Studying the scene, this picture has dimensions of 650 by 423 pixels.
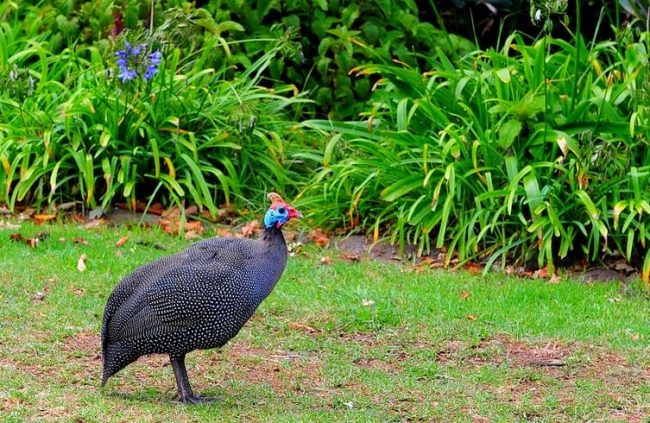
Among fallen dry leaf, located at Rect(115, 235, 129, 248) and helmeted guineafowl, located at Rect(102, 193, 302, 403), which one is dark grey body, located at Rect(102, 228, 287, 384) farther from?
fallen dry leaf, located at Rect(115, 235, 129, 248)

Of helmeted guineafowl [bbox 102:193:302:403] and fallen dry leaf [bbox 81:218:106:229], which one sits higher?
helmeted guineafowl [bbox 102:193:302:403]

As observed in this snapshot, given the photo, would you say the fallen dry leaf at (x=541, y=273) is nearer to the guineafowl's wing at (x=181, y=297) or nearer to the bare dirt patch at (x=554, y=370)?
the bare dirt patch at (x=554, y=370)

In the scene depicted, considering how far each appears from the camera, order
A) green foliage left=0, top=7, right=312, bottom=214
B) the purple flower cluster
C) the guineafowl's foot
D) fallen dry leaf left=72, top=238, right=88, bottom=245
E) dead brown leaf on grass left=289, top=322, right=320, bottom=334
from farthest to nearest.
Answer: green foliage left=0, top=7, right=312, bottom=214
the purple flower cluster
fallen dry leaf left=72, top=238, right=88, bottom=245
dead brown leaf on grass left=289, top=322, right=320, bottom=334
the guineafowl's foot

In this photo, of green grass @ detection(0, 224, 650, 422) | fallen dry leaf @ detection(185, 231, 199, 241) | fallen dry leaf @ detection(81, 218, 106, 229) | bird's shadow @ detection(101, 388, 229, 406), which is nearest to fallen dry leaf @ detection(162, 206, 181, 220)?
fallen dry leaf @ detection(185, 231, 199, 241)

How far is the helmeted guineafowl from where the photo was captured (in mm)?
5242

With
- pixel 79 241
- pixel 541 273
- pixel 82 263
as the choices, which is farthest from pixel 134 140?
pixel 541 273

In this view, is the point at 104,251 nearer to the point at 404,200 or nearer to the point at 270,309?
the point at 270,309

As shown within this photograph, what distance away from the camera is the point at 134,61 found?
8.17 metres

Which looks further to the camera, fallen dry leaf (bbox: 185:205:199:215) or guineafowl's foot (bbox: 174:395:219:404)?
fallen dry leaf (bbox: 185:205:199:215)

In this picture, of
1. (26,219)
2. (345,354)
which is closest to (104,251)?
(26,219)

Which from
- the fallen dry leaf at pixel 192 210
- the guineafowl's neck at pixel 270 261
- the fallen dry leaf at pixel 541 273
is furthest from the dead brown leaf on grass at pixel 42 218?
the guineafowl's neck at pixel 270 261

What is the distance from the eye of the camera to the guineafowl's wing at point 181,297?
5234 millimetres

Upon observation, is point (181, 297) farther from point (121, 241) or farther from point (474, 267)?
point (474, 267)

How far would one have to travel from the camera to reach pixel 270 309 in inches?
271
